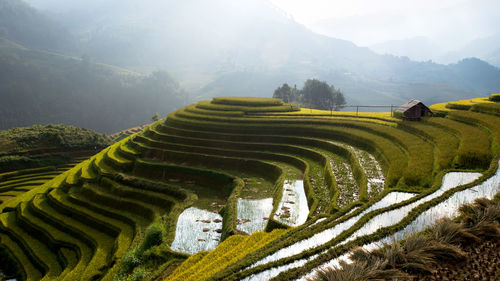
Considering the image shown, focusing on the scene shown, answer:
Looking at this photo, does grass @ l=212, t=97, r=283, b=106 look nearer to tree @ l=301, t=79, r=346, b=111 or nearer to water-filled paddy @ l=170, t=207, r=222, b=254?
water-filled paddy @ l=170, t=207, r=222, b=254

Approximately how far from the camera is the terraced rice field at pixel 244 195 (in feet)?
25.2

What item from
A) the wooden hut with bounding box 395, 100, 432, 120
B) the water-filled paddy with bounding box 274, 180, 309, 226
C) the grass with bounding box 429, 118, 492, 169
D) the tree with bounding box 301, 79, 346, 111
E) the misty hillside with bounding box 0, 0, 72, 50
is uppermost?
the misty hillside with bounding box 0, 0, 72, 50

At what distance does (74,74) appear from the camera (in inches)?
4592

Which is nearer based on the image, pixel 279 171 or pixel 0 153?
pixel 279 171

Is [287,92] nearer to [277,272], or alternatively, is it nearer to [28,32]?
[277,272]

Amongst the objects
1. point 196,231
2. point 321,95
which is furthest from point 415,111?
point 321,95

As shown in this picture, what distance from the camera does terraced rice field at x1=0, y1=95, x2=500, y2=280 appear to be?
25.2ft

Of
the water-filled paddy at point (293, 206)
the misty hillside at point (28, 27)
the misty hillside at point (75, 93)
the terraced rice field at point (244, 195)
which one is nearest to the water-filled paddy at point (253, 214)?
the terraced rice field at point (244, 195)

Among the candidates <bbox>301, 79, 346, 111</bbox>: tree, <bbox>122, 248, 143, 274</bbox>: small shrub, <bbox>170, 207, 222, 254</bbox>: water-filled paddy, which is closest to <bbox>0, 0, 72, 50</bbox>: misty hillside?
<bbox>301, 79, 346, 111</bbox>: tree

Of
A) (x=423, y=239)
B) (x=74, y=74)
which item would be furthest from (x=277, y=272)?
(x=74, y=74)

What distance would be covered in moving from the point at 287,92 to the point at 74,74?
318ft

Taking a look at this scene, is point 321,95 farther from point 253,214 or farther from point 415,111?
point 253,214

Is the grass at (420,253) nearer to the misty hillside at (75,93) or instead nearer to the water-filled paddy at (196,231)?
the water-filled paddy at (196,231)

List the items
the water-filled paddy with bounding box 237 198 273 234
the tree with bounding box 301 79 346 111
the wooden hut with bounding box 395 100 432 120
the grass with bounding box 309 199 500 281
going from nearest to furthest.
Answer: the grass with bounding box 309 199 500 281 < the water-filled paddy with bounding box 237 198 273 234 < the wooden hut with bounding box 395 100 432 120 < the tree with bounding box 301 79 346 111
